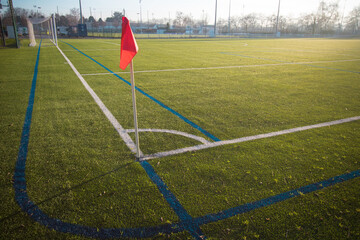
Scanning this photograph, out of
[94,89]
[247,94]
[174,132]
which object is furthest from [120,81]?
[174,132]

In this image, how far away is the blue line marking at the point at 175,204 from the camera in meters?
2.07

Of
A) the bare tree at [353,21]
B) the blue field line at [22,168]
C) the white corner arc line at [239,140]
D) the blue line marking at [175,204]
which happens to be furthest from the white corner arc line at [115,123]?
the bare tree at [353,21]

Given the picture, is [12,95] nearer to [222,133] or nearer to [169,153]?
[169,153]

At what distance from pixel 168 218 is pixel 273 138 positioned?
235 centimetres

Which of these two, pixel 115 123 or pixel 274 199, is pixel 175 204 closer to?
pixel 274 199

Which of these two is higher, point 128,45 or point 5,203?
point 128,45

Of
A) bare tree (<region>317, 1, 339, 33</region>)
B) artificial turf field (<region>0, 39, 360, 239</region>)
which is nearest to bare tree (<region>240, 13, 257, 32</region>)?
bare tree (<region>317, 1, 339, 33</region>)

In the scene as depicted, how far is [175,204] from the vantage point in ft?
7.76

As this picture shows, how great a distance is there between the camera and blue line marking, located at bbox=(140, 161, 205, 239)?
81.4 inches

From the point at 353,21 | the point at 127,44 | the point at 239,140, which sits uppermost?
the point at 353,21

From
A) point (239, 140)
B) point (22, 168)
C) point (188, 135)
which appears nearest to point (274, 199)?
point (239, 140)

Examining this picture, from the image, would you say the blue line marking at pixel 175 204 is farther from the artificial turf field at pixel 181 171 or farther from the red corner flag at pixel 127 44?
the red corner flag at pixel 127 44

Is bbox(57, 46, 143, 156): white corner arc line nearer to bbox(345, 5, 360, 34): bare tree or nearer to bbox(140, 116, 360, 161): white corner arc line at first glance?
bbox(140, 116, 360, 161): white corner arc line

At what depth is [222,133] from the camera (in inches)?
156
